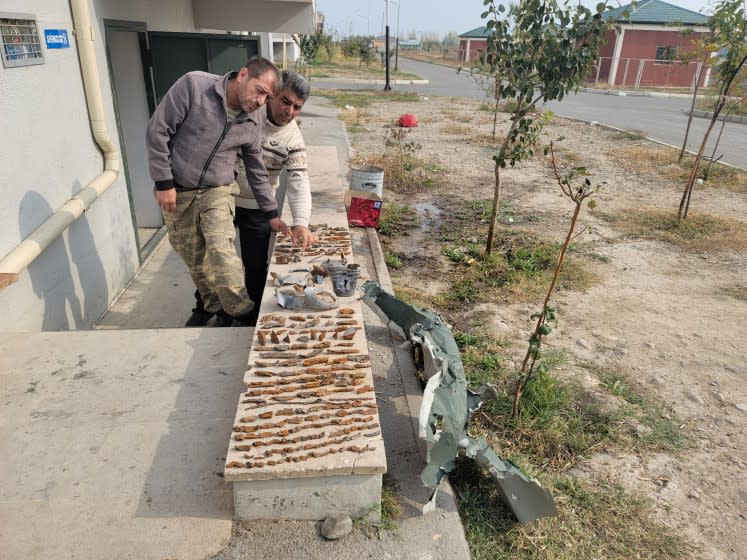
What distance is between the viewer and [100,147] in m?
4.80

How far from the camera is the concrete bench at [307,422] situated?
7.59 feet

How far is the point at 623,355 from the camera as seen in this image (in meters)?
4.44

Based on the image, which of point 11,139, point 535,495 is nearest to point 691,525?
point 535,495

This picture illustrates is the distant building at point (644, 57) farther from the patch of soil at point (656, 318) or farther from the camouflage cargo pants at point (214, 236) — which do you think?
the camouflage cargo pants at point (214, 236)

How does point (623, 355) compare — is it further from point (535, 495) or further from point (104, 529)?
point (104, 529)

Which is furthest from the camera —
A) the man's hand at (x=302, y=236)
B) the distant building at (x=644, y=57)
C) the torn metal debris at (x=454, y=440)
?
the distant building at (x=644, y=57)

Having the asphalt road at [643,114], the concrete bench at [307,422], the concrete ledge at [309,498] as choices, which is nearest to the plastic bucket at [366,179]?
the concrete bench at [307,422]

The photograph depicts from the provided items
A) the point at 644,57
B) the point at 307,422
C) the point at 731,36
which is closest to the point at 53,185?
the point at 307,422

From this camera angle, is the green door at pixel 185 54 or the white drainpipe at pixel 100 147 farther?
the green door at pixel 185 54

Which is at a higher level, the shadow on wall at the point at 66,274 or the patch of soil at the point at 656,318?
the shadow on wall at the point at 66,274

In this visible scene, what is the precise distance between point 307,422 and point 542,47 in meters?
4.59

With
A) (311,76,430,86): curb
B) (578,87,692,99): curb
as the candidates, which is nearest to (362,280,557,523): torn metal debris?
(311,76,430,86): curb

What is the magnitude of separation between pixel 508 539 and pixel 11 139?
3.67 m

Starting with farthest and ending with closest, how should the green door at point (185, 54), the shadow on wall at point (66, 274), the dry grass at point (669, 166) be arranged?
the dry grass at point (669, 166) → the green door at point (185, 54) → the shadow on wall at point (66, 274)
